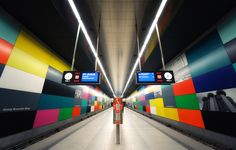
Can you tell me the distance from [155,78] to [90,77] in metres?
2.09

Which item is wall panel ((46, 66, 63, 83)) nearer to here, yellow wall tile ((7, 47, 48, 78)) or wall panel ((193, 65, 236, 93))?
yellow wall tile ((7, 47, 48, 78))

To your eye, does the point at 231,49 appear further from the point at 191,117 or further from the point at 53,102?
the point at 53,102

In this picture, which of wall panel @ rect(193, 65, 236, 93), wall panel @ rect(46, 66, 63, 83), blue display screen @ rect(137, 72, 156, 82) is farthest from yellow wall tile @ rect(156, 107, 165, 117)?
wall panel @ rect(46, 66, 63, 83)

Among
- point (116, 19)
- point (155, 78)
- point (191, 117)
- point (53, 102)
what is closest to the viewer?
point (155, 78)

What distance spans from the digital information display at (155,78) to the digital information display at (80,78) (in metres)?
1.37

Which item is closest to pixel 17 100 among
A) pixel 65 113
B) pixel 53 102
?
pixel 53 102

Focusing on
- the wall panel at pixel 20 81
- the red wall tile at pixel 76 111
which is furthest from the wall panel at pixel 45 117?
the red wall tile at pixel 76 111

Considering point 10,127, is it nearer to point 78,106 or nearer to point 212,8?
point 78,106

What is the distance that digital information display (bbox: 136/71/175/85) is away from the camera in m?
2.96

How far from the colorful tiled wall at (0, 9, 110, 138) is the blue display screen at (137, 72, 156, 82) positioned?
3405 millimetres

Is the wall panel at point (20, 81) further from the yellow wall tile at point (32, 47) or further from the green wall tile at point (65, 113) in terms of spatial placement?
the green wall tile at point (65, 113)

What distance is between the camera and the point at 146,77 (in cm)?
306

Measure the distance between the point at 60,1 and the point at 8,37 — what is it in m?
1.58

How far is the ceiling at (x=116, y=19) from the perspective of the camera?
217cm
